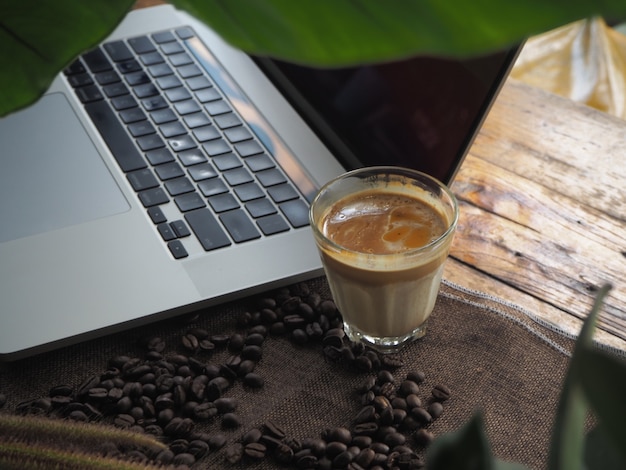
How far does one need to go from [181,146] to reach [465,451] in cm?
85

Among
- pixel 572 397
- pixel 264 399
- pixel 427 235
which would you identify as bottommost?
pixel 264 399

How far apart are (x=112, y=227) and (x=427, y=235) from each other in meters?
0.36

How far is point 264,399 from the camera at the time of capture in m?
0.75

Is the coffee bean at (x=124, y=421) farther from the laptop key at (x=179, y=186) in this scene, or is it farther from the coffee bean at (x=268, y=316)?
the laptop key at (x=179, y=186)

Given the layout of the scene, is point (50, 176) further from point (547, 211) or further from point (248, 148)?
point (547, 211)

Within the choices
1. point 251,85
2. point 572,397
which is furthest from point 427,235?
point 572,397

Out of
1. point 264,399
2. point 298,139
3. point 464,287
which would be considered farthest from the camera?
point 298,139

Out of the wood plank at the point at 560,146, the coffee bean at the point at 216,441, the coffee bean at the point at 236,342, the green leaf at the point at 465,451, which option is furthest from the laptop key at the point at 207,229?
the green leaf at the point at 465,451

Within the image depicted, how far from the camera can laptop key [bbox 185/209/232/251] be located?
2.76 ft

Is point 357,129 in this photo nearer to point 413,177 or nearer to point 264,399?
point 413,177

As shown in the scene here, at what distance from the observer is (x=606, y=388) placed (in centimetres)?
18

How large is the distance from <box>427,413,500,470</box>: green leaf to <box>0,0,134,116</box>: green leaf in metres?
0.18

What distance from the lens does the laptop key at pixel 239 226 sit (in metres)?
0.85

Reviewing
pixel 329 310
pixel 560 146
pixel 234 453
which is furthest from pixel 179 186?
pixel 560 146
